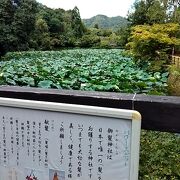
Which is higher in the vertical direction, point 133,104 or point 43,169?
point 133,104

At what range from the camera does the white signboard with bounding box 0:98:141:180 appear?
171 centimetres

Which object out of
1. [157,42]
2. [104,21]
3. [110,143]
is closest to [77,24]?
[104,21]

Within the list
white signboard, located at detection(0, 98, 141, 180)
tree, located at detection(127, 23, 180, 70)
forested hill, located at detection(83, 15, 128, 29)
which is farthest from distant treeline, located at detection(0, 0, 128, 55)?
forested hill, located at detection(83, 15, 128, 29)

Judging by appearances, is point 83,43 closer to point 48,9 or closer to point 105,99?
point 48,9

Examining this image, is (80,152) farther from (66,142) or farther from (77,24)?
(77,24)

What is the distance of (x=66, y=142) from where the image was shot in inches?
72.4

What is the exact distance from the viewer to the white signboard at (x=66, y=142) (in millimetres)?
1713

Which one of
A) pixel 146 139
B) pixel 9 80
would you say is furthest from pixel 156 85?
pixel 146 139

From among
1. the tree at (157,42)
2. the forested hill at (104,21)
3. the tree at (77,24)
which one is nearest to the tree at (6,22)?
the tree at (157,42)

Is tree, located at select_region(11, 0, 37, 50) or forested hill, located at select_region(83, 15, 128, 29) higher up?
forested hill, located at select_region(83, 15, 128, 29)

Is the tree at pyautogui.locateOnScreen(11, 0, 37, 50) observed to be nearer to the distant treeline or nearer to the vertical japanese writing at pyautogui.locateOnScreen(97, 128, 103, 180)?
the distant treeline

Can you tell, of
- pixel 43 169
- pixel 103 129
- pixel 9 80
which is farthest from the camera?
pixel 9 80

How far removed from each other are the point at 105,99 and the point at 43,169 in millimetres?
604

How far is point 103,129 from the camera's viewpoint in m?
1.75
